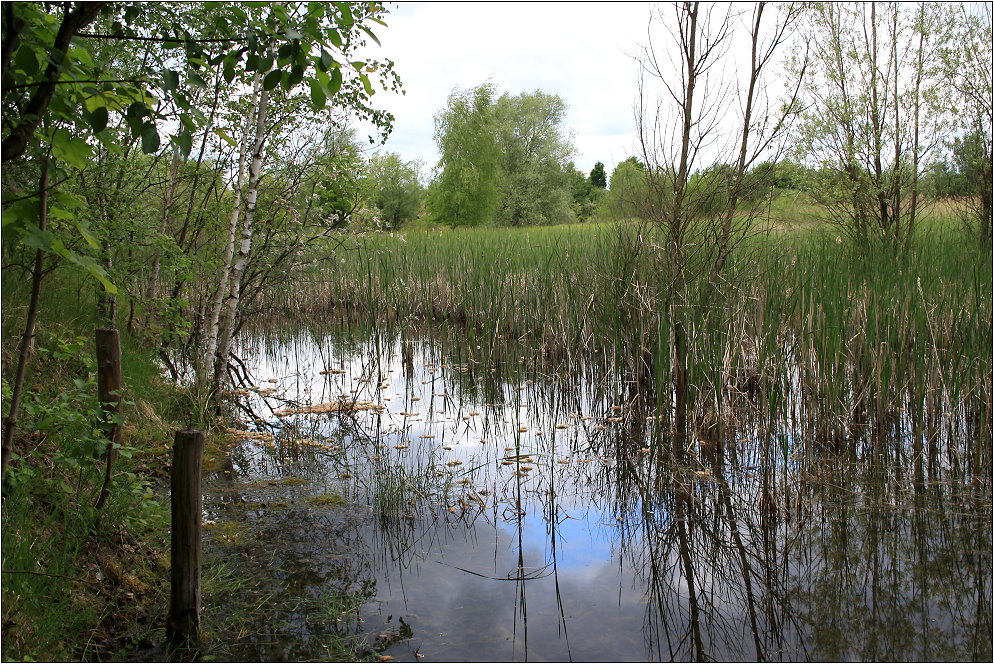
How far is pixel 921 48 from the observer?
8.35m

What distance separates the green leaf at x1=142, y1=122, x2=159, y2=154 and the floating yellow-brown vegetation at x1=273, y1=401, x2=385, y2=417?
3.73 meters

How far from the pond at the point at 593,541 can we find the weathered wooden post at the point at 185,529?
21 centimetres

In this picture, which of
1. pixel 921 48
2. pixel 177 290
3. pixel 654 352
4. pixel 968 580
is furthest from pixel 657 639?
pixel 921 48

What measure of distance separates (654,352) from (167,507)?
3060mm

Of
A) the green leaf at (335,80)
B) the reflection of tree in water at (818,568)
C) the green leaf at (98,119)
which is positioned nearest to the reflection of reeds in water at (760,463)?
the reflection of tree in water at (818,568)

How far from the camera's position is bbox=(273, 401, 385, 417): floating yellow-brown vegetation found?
17.3ft

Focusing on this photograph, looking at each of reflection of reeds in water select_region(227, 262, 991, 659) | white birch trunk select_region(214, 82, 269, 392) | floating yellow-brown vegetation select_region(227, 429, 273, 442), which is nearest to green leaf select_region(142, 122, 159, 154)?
reflection of reeds in water select_region(227, 262, 991, 659)

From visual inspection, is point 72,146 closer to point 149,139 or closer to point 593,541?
point 149,139

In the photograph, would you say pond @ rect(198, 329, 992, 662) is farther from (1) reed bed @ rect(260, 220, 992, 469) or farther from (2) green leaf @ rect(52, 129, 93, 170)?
(2) green leaf @ rect(52, 129, 93, 170)

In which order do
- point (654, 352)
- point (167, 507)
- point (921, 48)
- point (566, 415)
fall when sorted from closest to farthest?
point (167, 507) < point (654, 352) < point (566, 415) < point (921, 48)

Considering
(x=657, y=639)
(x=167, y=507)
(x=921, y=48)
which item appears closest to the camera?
(x=657, y=639)

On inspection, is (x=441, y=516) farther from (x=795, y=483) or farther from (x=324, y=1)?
(x=324, y=1)

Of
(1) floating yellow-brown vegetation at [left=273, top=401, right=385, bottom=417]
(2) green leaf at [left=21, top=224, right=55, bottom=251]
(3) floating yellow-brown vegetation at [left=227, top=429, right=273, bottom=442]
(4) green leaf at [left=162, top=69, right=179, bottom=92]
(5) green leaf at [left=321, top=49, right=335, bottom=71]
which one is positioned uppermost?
(5) green leaf at [left=321, top=49, right=335, bottom=71]

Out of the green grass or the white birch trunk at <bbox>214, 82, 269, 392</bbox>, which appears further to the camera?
the white birch trunk at <bbox>214, 82, 269, 392</bbox>
